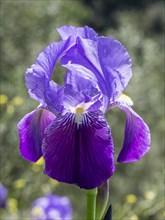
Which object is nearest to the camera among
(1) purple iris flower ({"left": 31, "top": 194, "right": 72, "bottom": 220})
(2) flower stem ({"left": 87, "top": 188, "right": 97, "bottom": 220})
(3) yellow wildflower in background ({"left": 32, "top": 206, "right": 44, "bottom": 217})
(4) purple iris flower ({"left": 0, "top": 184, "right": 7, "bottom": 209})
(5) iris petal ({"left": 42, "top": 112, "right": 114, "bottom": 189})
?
(5) iris petal ({"left": 42, "top": 112, "right": 114, "bottom": 189})

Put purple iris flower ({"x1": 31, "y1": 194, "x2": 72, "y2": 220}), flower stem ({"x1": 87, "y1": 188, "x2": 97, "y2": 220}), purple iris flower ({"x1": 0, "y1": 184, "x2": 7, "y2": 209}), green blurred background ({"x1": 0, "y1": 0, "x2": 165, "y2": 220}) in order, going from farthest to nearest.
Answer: green blurred background ({"x1": 0, "y1": 0, "x2": 165, "y2": 220})
purple iris flower ({"x1": 31, "y1": 194, "x2": 72, "y2": 220})
purple iris flower ({"x1": 0, "y1": 184, "x2": 7, "y2": 209})
flower stem ({"x1": 87, "y1": 188, "x2": 97, "y2": 220})

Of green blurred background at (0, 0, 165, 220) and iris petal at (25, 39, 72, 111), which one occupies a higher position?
iris petal at (25, 39, 72, 111)

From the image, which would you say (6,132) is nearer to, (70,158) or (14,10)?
(14,10)

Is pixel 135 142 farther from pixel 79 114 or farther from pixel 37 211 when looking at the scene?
pixel 37 211

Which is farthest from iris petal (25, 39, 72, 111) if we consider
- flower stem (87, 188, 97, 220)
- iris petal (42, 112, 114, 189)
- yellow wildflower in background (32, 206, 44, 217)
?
yellow wildflower in background (32, 206, 44, 217)

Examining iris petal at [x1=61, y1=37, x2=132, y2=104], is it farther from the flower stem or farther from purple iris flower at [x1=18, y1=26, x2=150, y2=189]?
the flower stem

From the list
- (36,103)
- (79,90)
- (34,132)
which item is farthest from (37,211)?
(79,90)

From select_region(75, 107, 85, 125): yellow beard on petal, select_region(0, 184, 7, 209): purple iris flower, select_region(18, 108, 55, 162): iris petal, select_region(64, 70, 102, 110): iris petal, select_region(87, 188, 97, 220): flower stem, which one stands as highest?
select_region(64, 70, 102, 110): iris petal
